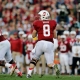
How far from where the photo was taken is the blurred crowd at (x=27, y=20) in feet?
61.7

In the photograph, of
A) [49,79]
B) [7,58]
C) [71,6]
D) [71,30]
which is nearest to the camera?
[49,79]

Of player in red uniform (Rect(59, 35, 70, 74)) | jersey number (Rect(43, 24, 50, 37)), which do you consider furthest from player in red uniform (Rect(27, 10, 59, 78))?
player in red uniform (Rect(59, 35, 70, 74))

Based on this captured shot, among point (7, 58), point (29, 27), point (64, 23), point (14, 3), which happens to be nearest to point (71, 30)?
point (64, 23)

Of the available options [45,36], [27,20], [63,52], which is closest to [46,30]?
[45,36]

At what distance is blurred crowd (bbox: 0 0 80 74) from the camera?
18.8 metres

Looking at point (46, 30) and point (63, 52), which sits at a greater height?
point (46, 30)

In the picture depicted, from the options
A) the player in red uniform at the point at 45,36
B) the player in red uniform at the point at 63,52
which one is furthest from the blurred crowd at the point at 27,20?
the player in red uniform at the point at 45,36

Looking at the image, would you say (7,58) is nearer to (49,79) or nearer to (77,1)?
(49,79)

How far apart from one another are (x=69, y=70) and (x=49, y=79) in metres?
6.71

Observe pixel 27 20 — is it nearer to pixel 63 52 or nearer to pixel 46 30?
pixel 63 52

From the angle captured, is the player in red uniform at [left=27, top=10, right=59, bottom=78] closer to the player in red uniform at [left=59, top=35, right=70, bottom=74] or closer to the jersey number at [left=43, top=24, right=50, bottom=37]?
the jersey number at [left=43, top=24, right=50, bottom=37]

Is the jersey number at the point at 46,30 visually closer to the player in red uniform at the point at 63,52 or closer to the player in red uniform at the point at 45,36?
the player in red uniform at the point at 45,36

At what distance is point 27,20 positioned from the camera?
22.0 m

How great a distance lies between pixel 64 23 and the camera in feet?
69.7
